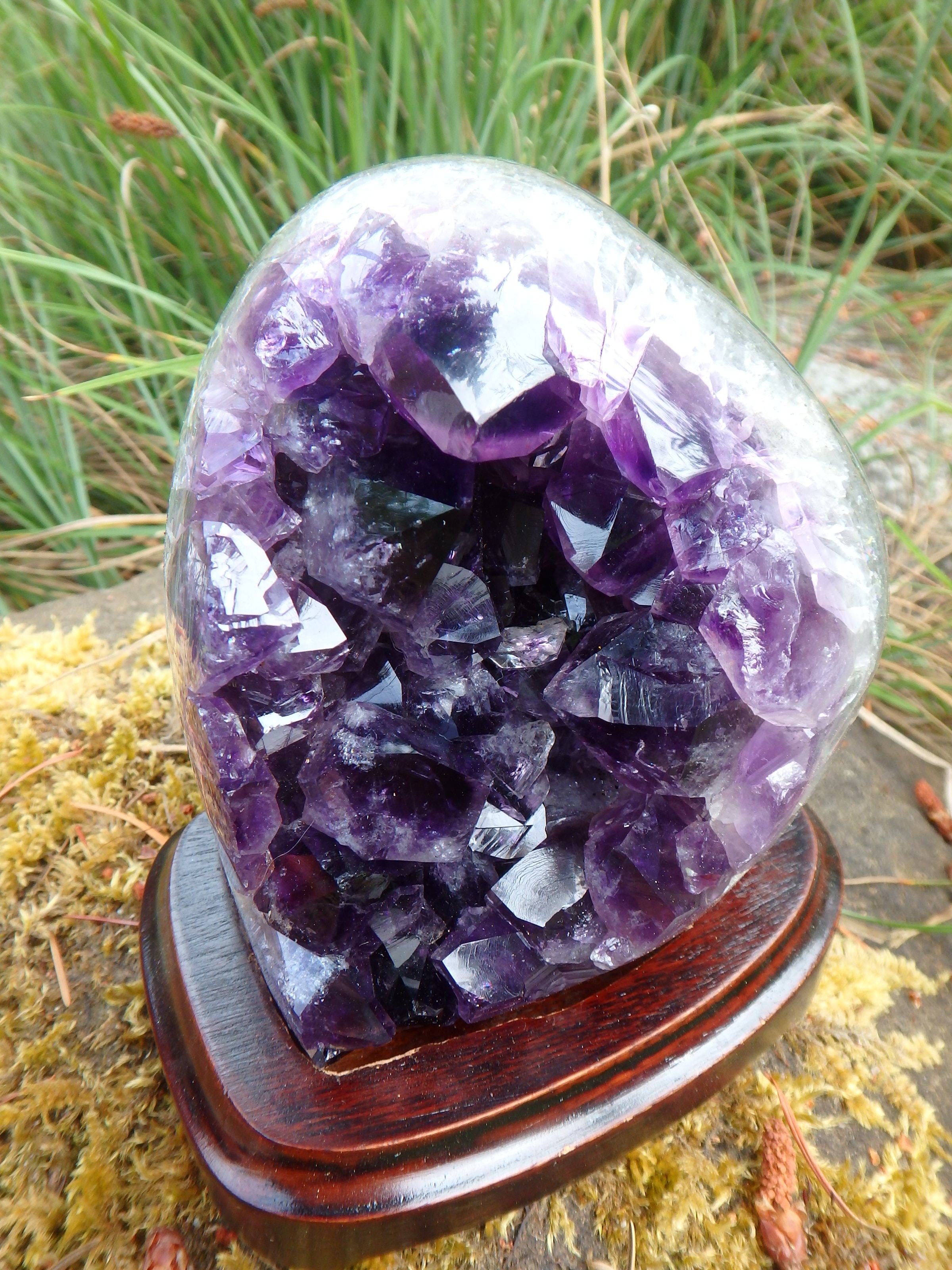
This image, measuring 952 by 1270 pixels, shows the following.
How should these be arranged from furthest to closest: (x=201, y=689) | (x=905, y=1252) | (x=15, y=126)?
1. (x=15, y=126)
2. (x=905, y=1252)
3. (x=201, y=689)

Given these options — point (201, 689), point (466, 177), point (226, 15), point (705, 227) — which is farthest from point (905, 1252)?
point (226, 15)

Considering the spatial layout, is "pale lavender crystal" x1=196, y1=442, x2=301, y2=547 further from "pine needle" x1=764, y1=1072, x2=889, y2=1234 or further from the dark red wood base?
"pine needle" x1=764, y1=1072, x2=889, y2=1234

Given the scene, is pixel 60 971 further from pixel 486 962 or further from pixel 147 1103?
pixel 486 962

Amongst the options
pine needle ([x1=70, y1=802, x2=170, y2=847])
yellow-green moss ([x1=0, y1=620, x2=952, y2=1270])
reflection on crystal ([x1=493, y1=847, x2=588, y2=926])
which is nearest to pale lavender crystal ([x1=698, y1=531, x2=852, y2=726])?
reflection on crystal ([x1=493, y1=847, x2=588, y2=926])

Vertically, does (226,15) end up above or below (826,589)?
above

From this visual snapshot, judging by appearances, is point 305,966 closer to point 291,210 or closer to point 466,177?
point 466,177

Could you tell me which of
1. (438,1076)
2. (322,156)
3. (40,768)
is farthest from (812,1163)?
(322,156)
